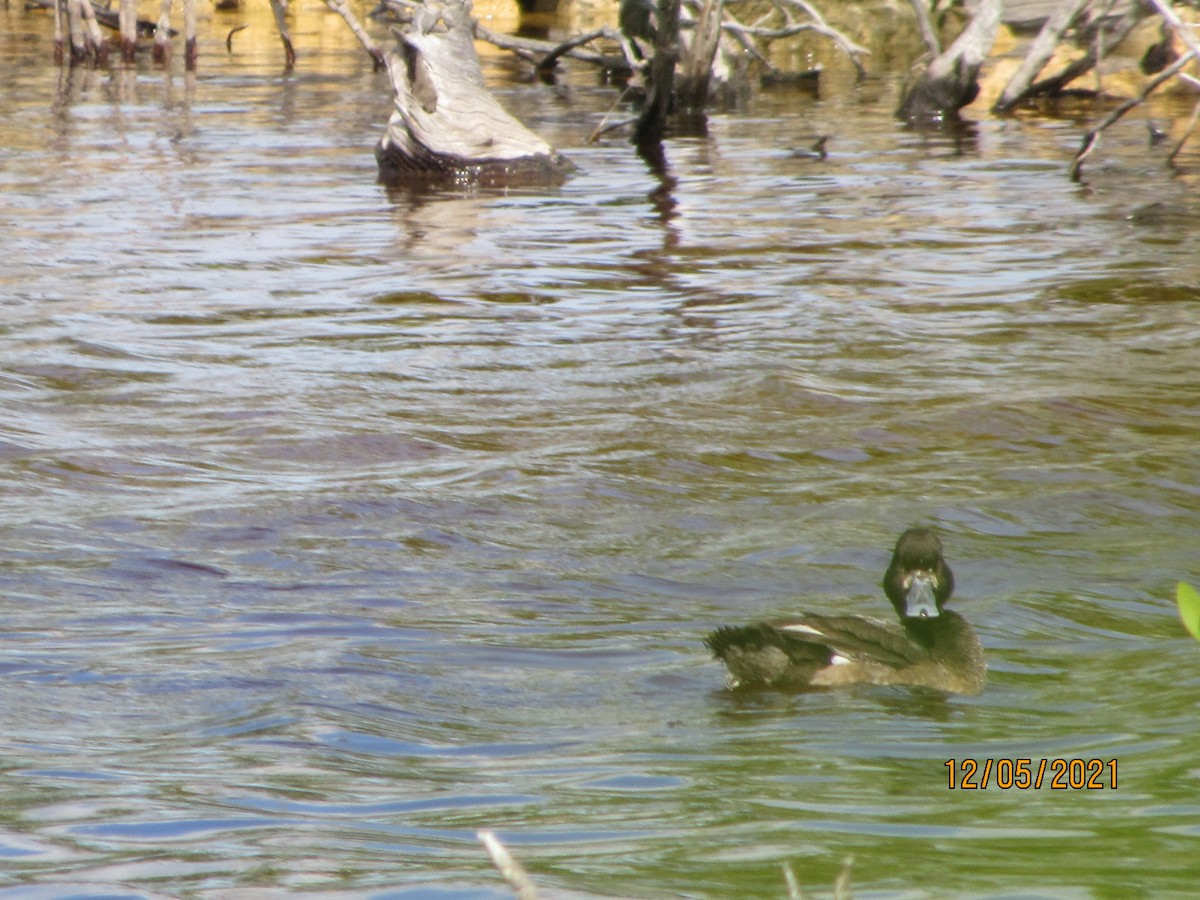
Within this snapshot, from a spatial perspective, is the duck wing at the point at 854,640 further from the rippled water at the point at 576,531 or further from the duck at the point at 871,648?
the rippled water at the point at 576,531

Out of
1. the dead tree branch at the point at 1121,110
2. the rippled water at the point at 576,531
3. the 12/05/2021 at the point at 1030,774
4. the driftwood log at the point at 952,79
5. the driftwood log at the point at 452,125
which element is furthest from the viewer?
the driftwood log at the point at 952,79

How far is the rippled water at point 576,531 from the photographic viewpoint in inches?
134

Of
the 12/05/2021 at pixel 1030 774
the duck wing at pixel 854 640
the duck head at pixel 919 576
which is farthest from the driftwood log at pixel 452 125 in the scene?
the 12/05/2021 at pixel 1030 774

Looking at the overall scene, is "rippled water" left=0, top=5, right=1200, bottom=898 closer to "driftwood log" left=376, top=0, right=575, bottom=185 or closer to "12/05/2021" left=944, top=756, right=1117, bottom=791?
"12/05/2021" left=944, top=756, right=1117, bottom=791

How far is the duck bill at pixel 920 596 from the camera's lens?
486 centimetres

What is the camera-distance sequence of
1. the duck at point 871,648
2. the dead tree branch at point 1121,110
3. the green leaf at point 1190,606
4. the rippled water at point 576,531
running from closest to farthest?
1. the green leaf at point 1190,606
2. the rippled water at point 576,531
3. the duck at point 871,648
4. the dead tree branch at point 1121,110

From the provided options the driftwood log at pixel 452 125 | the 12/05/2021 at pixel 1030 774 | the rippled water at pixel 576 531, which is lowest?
the rippled water at pixel 576 531

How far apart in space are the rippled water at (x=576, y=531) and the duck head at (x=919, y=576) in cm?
28

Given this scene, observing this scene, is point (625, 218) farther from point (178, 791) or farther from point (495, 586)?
point (178, 791)

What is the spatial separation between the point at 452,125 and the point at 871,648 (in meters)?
14.2

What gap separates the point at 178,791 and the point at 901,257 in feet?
33.4

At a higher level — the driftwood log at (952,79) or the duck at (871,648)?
the driftwood log at (952,79)

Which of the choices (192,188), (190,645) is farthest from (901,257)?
(190,645)

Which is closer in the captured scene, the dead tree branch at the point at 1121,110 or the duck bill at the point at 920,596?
the duck bill at the point at 920,596
